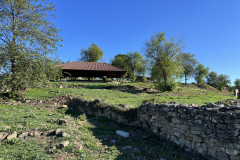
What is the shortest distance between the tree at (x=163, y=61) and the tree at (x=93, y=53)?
98.0 feet

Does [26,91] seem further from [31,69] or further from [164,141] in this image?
[164,141]

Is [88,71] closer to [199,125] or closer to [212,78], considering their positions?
[199,125]

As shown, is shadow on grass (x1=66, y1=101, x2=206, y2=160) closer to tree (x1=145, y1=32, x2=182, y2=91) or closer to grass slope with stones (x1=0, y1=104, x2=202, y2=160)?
grass slope with stones (x1=0, y1=104, x2=202, y2=160)

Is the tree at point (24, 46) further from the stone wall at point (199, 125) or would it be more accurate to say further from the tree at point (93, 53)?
the tree at point (93, 53)

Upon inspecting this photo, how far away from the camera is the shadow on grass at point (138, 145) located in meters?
4.66

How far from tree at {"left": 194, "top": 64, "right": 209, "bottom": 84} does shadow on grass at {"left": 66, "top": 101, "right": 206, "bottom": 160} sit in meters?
48.6

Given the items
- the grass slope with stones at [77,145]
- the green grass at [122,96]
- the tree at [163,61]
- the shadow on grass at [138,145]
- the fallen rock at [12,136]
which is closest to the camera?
the grass slope with stones at [77,145]

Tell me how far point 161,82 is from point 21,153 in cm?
1773

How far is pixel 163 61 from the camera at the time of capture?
762 inches

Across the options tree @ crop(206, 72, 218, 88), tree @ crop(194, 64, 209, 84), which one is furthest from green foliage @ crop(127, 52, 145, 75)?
tree @ crop(206, 72, 218, 88)

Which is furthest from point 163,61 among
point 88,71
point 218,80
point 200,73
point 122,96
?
point 218,80

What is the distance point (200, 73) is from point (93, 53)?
36.1m

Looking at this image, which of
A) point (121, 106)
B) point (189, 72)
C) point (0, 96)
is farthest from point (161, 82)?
point (189, 72)

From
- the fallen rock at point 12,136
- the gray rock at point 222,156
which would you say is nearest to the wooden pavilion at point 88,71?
the fallen rock at point 12,136
